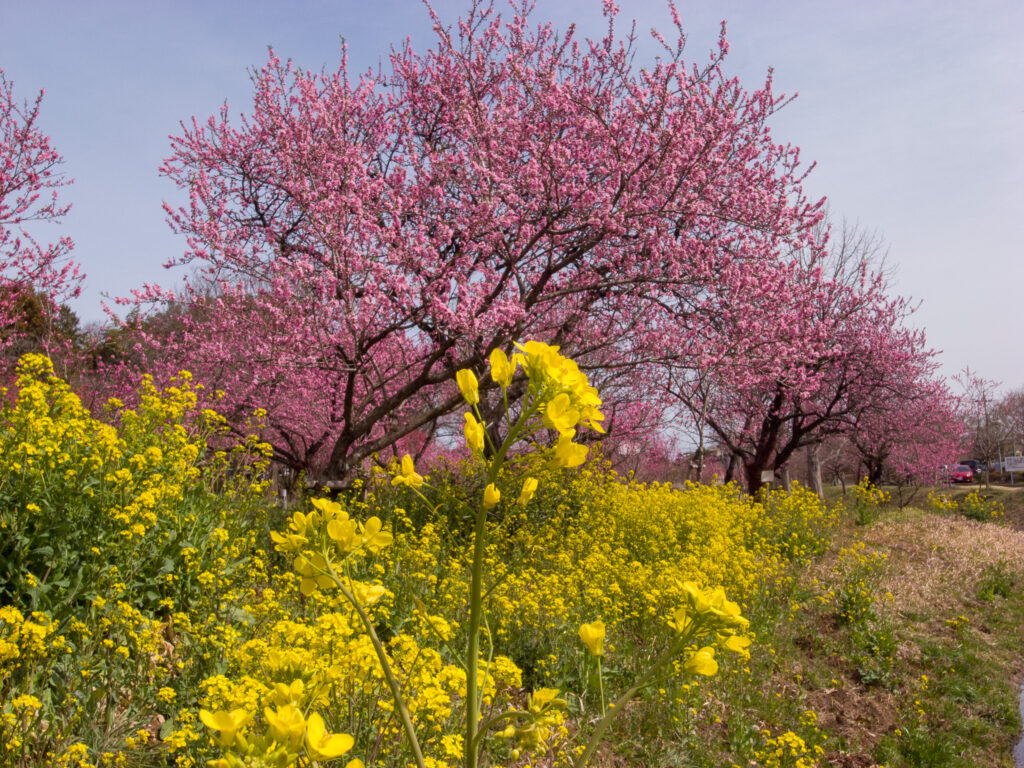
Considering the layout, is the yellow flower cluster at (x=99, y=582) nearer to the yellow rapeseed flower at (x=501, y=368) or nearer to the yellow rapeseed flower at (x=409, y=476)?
the yellow rapeseed flower at (x=409, y=476)

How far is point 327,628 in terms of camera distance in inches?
91.9

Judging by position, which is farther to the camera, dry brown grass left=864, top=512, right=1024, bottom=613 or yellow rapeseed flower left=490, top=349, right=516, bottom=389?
dry brown grass left=864, top=512, right=1024, bottom=613

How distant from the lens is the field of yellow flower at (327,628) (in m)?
1.03

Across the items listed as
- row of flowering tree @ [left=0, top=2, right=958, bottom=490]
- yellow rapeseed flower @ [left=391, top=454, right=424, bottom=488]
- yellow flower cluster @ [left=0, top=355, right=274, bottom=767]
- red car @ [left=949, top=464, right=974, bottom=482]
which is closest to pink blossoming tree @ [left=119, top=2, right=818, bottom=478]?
row of flowering tree @ [left=0, top=2, right=958, bottom=490]

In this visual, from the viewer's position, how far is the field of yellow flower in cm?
103

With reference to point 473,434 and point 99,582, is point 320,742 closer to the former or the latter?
point 473,434

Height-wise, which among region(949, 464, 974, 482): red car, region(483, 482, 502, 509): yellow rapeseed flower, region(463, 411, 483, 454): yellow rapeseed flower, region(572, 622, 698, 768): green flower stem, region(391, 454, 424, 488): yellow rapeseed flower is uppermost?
region(463, 411, 483, 454): yellow rapeseed flower

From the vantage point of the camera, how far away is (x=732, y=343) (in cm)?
755

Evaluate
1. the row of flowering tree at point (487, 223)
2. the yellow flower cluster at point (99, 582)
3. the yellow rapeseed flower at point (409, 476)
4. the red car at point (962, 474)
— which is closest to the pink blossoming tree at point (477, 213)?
the row of flowering tree at point (487, 223)

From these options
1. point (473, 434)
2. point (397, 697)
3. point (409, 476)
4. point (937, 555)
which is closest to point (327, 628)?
point (409, 476)

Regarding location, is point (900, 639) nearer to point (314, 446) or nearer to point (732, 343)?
point (732, 343)

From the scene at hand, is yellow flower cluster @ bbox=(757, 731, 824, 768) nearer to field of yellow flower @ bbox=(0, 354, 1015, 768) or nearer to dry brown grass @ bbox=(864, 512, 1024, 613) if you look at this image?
field of yellow flower @ bbox=(0, 354, 1015, 768)

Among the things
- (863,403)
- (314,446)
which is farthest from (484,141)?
(863,403)

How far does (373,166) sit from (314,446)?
475 cm
